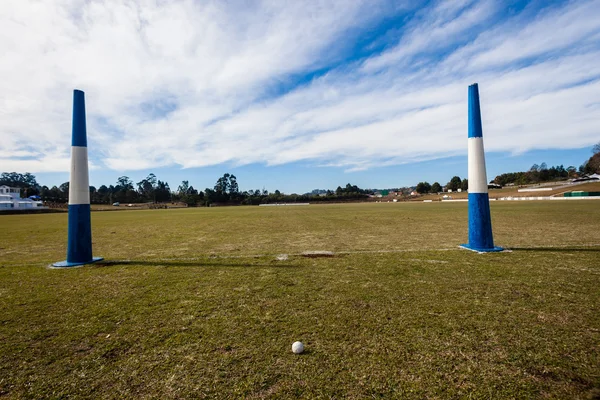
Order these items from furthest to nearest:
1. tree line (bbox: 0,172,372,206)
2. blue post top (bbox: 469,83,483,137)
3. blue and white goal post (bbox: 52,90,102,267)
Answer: tree line (bbox: 0,172,372,206), blue post top (bbox: 469,83,483,137), blue and white goal post (bbox: 52,90,102,267)

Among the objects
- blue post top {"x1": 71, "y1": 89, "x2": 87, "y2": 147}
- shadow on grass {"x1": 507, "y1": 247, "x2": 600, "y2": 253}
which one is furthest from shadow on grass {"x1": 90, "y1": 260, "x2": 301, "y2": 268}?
shadow on grass {"x1": 507, "y1": 247, "x2": 600, "y2": 253}

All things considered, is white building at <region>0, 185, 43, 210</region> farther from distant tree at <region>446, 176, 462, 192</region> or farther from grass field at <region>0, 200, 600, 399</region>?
distant tree at <region>446, 176, 462, 192</region>

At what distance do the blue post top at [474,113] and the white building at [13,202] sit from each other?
289 ft

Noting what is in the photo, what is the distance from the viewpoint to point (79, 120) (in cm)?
777

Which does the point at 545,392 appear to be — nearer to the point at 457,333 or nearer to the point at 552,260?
the point at 457,333

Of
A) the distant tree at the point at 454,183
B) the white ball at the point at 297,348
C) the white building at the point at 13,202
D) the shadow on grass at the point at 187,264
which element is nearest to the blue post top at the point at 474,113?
the shadow on grass at the point at 187,264

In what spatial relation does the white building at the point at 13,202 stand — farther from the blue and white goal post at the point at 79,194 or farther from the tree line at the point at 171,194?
the blue and white goal post at the point at 79,194

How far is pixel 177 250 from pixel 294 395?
8040 mm

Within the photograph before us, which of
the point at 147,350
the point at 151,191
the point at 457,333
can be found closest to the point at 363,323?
the point at 457,333

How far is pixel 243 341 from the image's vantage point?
332 cm

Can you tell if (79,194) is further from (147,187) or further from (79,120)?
(147,187)

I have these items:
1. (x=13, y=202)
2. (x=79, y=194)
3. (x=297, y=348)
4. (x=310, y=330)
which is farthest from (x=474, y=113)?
(x=13, y=202)

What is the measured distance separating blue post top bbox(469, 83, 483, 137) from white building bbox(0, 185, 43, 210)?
88.2 meters

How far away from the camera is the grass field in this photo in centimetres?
257
